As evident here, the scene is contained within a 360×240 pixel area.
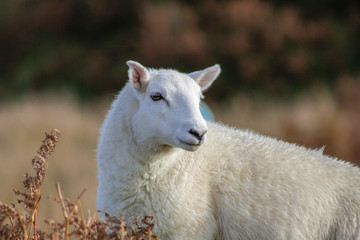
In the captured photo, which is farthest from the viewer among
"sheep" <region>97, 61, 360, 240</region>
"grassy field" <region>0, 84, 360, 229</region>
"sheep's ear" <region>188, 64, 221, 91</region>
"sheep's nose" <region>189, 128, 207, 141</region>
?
"grassy field" <region>0, 84, 360, 229</region>

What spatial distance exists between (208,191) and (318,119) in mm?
A: 7699

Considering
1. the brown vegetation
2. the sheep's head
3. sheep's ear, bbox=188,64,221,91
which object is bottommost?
the brown vegetation

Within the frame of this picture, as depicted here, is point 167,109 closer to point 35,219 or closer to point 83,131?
point 35,219

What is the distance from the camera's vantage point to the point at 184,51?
20.2m

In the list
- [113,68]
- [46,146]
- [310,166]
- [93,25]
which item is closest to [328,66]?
[113,68]

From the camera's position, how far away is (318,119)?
11.8 metres

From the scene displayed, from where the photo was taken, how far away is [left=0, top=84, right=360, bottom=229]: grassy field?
1057cm

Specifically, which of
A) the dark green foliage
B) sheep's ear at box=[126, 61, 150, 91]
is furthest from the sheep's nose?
the dark green foliage

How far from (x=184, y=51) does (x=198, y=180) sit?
15912 millimetres

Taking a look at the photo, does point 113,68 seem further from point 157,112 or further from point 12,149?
point 157,112

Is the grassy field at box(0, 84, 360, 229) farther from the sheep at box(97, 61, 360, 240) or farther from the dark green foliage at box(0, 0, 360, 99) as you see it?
the dark green foliage at box(0, 0, 360, 99)

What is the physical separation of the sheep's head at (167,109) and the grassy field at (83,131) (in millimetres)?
4651

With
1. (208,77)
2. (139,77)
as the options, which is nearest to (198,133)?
(139,77)

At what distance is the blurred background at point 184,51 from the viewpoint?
49.6ft
